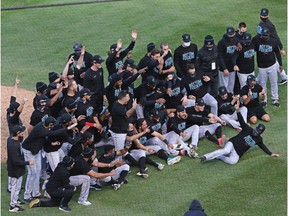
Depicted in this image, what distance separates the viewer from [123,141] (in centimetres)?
1297

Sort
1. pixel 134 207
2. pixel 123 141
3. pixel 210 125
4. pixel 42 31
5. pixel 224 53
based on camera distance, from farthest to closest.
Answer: pixel 42 31, pixel 224 53, pixel 210 125, pixel 123 141, pixel 134 207

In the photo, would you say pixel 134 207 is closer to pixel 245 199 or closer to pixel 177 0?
pixel 245 199

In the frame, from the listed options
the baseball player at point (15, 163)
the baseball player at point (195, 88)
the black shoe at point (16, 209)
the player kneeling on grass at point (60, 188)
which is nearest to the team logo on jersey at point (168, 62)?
the baseball player at point (195, 88)

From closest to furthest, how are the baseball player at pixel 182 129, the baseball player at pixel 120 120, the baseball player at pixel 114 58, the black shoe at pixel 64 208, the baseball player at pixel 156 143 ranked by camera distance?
the black shoe at pixel 64 208, the baseball player at pixel 120 120, the baseball player at pixel 156 143, the baseball player at pixel 182 129, the baseball player at pixel 114 58

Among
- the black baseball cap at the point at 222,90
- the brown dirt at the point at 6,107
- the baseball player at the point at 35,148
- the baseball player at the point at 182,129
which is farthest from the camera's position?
the black baseball cap at the point at 222,90

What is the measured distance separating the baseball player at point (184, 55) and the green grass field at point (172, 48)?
61.0 inches

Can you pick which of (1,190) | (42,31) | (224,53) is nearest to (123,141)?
(1,190)

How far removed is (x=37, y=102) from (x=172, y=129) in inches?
97.7

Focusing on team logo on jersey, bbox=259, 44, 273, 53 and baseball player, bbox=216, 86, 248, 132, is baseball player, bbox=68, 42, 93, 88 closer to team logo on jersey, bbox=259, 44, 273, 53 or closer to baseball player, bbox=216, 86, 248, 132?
baseball player, bbox=216, 86, 248, 132

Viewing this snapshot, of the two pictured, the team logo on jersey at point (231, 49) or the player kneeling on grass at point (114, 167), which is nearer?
the player kneeling on grass at point (114, 167)

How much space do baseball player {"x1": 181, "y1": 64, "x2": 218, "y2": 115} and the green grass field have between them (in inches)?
23.7

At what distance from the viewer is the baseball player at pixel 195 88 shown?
14188mm

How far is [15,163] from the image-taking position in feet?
38.2

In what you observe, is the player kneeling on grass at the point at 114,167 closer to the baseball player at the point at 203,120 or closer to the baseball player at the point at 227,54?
the baseball player at the point at 203,120
